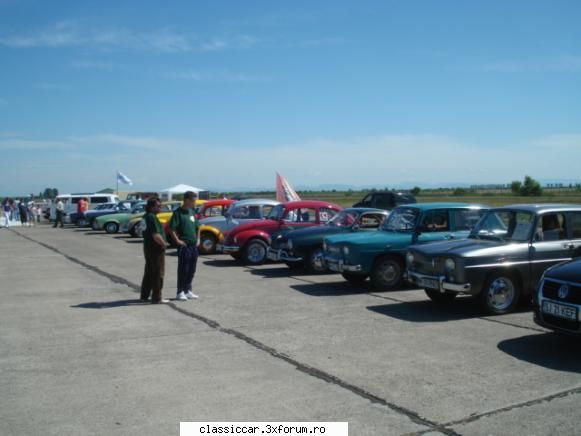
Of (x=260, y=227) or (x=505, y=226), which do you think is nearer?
(x=505, y=226)

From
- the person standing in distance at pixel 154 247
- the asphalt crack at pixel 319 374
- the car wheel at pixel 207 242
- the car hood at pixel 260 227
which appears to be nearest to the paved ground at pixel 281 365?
the asphalt crack at pixel 319 374

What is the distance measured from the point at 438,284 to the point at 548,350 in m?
2.17

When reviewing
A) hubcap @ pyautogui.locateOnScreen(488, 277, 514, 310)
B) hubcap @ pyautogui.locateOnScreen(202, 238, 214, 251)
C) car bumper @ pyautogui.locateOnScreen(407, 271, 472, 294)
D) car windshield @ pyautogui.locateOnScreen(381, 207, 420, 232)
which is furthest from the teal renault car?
hubcap @ pyautogui.locateOnScreen(202, 238, 214, 251)

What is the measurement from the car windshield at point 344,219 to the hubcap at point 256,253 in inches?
90.9

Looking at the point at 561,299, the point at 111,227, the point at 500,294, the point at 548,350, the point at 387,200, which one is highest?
the point at 387,200

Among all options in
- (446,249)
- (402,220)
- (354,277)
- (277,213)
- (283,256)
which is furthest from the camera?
(277,213)

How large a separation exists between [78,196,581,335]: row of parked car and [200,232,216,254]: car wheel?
241 cm

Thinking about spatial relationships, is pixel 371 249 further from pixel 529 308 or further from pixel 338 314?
pixel 529 308

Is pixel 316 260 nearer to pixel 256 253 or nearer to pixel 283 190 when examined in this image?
pixel 256 253

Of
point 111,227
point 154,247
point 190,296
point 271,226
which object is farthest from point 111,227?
point 154,247

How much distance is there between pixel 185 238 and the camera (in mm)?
9703

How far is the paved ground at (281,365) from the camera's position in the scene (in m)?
4.68

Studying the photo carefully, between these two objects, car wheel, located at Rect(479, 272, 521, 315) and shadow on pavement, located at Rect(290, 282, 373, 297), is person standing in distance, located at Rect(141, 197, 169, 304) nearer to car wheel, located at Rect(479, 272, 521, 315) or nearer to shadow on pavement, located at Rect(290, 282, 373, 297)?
shadow on pavement, located at Rect(290, 282, 373, 297)

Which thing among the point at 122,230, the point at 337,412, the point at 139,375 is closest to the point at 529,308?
the point at 337,412
